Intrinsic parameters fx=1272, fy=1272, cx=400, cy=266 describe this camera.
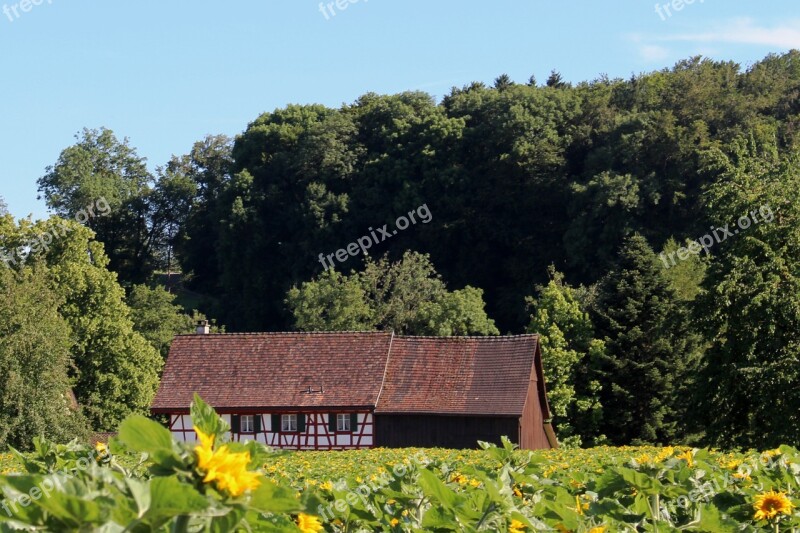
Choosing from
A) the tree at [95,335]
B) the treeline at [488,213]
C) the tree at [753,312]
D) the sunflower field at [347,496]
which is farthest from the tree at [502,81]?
the sunflower field at [347,496]

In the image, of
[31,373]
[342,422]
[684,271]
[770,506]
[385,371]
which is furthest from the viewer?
[684,271]

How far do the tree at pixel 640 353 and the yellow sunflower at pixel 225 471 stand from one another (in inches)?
1756

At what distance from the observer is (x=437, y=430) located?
39.8 metres

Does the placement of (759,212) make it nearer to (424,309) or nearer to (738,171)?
(738,171)

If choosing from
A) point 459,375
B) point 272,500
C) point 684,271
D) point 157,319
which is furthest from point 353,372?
point 272,500

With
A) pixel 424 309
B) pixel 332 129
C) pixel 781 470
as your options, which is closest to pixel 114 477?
pixel 781 470

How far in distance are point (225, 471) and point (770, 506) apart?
2.93m

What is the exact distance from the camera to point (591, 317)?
1977 inches

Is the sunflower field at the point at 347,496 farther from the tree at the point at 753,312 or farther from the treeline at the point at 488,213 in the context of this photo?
the treeline at the point at 488,213

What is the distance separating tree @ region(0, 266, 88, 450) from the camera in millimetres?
40469

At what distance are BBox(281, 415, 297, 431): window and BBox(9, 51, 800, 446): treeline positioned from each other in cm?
1043

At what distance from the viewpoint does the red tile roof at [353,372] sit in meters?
40.3

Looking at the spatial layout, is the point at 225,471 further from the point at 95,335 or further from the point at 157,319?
the point at 157,319

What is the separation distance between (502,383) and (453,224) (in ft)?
92.5
